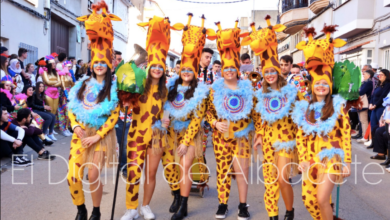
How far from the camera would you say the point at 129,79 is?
3.78 meters

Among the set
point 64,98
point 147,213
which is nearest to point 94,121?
point 147,213

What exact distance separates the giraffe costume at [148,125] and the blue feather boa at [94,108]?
0.36m

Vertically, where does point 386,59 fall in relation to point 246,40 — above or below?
above

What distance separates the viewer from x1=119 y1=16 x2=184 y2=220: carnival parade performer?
4070 millimetres

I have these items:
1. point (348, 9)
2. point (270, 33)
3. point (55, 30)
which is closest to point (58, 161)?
point (270, 33)

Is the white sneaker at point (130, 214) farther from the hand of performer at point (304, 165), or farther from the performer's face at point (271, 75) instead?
the performer's face at point (271, 75)

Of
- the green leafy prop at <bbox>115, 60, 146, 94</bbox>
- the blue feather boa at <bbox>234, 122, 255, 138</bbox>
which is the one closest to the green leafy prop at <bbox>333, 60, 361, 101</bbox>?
the blue feather boa at <bbox>234, 122, 255, 138</bbox>

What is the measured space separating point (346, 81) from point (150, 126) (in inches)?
83.3

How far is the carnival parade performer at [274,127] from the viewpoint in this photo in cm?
386

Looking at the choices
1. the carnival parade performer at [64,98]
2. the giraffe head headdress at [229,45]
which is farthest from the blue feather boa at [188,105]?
the carnival parade performer at [64,98]

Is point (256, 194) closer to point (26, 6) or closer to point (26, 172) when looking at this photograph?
point (26, 172)

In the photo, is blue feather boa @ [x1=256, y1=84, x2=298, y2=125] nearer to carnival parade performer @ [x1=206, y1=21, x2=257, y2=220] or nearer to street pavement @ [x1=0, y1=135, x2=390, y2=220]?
carnival parade performer @ [x1=206, y1=21, x2=257, y2=220]

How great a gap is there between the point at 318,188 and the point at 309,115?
70 cm

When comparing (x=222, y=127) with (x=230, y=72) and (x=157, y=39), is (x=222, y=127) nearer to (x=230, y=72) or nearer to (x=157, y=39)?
(x=230, y=72)
